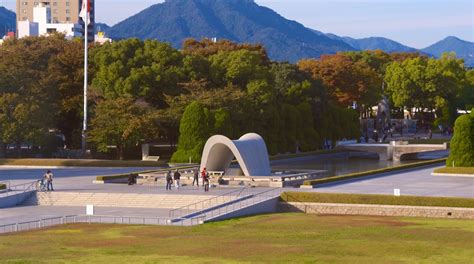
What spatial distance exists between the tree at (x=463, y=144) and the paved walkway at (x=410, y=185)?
241 centimetres

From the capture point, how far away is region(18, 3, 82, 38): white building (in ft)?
547

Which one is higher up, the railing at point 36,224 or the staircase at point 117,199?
the staircase at point 117,199

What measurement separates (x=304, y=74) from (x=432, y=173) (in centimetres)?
3612

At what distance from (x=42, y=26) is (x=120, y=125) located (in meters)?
112

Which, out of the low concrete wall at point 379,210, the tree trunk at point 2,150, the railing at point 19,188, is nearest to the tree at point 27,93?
the tree trunk at point 2,150

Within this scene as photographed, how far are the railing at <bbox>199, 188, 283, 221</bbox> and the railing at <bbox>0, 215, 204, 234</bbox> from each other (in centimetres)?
119

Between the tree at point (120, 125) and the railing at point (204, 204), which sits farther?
the tree at point (120, 125)

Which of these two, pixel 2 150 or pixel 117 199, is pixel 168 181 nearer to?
pixel 117 199

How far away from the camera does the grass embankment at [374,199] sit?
136 ft

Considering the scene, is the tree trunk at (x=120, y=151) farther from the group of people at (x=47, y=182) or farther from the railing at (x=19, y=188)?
the group of people at (x=47, y=182)

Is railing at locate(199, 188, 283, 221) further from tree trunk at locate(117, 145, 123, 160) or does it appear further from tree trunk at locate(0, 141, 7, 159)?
tree trunk at locate(0, 141, 7, 159)

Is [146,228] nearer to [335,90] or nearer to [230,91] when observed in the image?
[230,91]

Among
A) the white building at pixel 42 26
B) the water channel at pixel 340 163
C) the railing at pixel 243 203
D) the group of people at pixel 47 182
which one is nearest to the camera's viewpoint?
the railing at pixel 243 203

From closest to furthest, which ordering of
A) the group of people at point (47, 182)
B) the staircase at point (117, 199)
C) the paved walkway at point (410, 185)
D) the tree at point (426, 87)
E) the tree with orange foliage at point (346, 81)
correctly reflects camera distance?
1. the staircase at point (117, 199)
2. the paved walkway at point (410, 185)
3. the group of people at point (47, 182)
4. the tree with orange foliage at point (346, 81)
5. the tree at point (426, 87)
